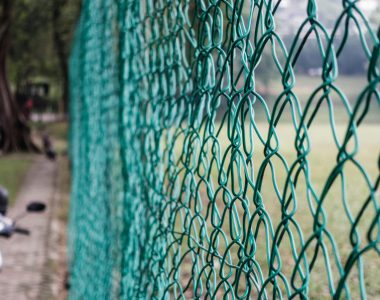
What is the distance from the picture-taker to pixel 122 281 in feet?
8.77

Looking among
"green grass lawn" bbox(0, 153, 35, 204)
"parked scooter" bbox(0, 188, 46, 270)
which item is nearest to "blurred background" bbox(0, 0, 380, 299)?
"green grass lawn" bbox(0, 153, 35, 204)

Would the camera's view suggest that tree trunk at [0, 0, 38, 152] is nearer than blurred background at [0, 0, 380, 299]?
No

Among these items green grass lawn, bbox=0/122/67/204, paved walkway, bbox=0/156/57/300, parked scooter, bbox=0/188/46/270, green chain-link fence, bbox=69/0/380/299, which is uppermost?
green chain-link fence, bbox=69/0/380/299

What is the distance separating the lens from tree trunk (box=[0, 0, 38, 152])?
18156 mm

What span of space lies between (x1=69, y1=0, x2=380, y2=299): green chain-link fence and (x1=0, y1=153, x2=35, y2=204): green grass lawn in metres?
7.76

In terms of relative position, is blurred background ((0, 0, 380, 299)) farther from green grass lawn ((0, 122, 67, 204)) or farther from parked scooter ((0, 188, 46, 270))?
parked scooter ((0, 188, 46, 270))

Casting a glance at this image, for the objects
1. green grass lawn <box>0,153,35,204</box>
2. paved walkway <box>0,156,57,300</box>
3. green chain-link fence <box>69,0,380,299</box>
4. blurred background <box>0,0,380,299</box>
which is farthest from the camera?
green grass lawn <box>0,153,35,204</box>

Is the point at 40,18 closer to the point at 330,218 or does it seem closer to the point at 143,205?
the point at 330,218

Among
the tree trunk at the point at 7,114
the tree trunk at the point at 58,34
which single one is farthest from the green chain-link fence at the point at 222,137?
the tree trunk at the point at 58,34

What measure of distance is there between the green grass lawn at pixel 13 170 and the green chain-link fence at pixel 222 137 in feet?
25.4

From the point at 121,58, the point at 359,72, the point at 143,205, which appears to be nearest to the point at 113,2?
the point at 121,58

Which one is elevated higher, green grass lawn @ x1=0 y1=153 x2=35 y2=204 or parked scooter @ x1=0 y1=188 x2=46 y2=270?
parked scooter @ x1=0 y1=188 x2=46 y2=270

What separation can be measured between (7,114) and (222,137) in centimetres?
1682

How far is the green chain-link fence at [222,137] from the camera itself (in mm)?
998
